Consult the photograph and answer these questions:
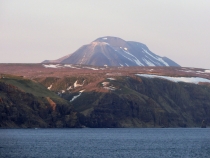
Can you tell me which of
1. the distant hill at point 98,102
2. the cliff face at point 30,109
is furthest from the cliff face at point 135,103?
the cliff face at point 30,109

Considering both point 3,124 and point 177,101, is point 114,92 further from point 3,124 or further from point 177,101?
point 3,124

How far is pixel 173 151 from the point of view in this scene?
263 ft

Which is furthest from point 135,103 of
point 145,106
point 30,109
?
point 30,109

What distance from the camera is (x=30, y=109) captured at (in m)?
136

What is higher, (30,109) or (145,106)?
(30,109)

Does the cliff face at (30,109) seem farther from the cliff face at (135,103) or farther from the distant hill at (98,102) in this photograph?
the cliff face at (135,103)

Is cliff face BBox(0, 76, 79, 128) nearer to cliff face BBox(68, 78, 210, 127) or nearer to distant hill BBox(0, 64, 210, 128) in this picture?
distant hill BBox(0, 64, 210, 128)

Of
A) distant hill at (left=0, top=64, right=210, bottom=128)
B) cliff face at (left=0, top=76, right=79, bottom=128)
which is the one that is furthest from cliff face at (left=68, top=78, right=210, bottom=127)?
cliff face at (left=0, top=76, right=79, bottom=128)

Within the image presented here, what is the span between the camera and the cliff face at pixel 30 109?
12991 centimetres

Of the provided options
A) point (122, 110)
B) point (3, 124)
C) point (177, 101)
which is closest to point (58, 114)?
point (3, 124)

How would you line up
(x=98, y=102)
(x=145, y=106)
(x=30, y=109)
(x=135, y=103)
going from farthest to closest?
(x=145, y=106)
(x=135, y=103)
(x=98, y=102)
(x=30, y=109)

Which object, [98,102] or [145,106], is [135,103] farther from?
[98,102]

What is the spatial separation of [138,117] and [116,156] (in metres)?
97.5

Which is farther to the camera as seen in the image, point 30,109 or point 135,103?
point 135,103
